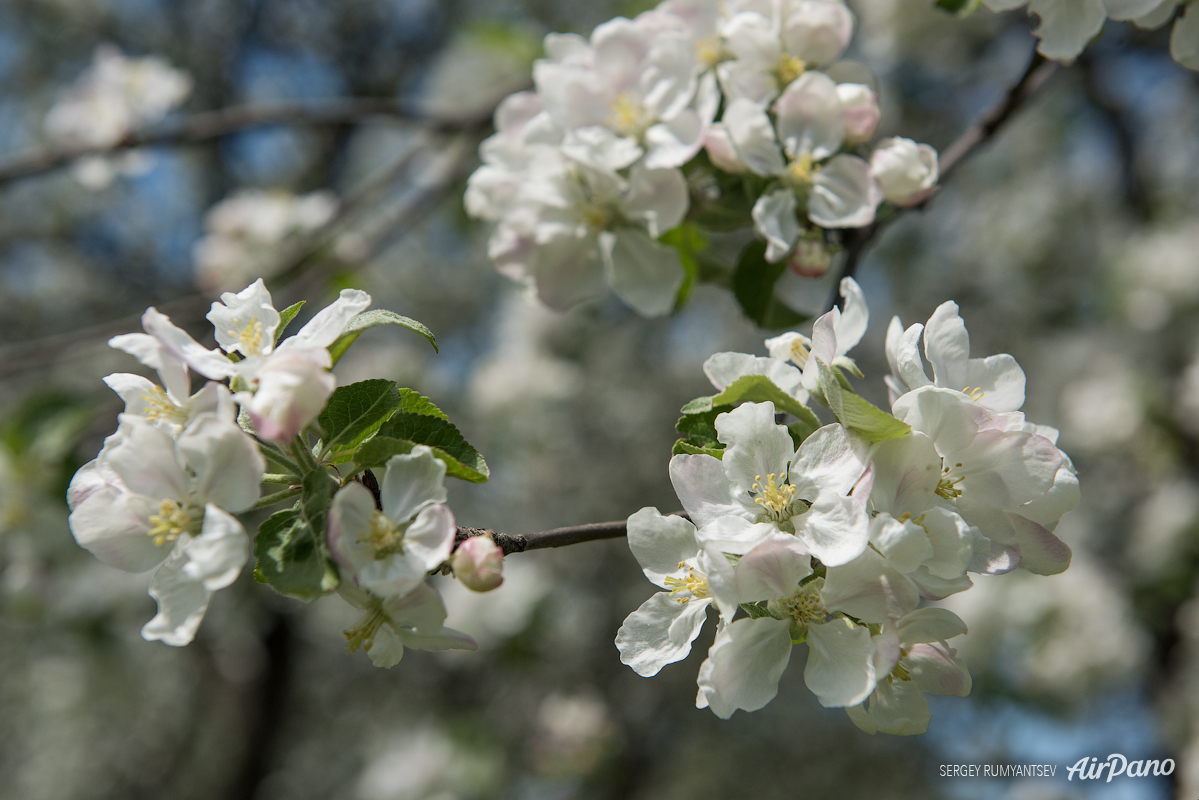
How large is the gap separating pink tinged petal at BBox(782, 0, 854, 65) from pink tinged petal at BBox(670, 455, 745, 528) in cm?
66

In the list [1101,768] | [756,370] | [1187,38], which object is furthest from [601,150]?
[1101,768]

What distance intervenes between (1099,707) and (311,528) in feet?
13.3

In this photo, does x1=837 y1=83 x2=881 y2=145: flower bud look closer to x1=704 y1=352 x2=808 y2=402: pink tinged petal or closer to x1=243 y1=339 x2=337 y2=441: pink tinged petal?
x1=704 y1=352 x2=808 y2=402: pink tinged petal

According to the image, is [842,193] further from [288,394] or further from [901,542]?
[288,394]

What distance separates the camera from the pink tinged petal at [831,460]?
72 centimetres

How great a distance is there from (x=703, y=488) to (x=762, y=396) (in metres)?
0.11

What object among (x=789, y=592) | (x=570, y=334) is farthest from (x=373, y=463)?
(x=570, y=334)

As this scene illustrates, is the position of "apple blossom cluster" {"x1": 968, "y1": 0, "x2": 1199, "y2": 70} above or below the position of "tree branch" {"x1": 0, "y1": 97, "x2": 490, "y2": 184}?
above

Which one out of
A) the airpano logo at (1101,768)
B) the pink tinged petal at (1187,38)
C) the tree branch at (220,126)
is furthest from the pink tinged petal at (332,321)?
the airpano logo at (1101,768)

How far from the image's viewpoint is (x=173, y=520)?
708 millimetres

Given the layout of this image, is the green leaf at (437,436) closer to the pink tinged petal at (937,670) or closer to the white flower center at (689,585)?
the white flower center at (689,585)

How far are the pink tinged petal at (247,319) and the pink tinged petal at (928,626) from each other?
0.66 m

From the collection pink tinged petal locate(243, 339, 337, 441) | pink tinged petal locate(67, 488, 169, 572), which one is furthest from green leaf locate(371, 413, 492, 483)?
pink tinged petal locate(67, 488, 169, 572)

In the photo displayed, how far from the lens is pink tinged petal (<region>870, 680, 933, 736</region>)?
0.77 meters
